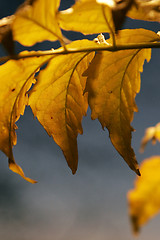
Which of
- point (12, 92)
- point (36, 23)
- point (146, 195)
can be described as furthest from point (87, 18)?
point (146, 195)

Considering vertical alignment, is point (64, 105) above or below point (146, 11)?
below

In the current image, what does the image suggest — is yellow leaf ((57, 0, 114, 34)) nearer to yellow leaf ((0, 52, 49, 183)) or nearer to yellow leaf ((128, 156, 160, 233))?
yellow leaf ((0, 52, 49, 183))

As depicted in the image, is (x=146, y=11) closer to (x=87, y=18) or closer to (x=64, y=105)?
(x=87, y=18)

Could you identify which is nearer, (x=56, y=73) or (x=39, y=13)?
(x=39, y=13)

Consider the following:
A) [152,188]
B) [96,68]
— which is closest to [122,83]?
[96,68]

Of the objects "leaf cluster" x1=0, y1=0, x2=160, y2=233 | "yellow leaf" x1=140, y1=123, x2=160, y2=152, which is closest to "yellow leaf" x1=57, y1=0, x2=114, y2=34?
"leaf cluster" x1=0, y1=0, x2=160, y2=233

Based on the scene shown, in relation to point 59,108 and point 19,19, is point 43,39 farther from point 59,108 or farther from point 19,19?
point 59,108
